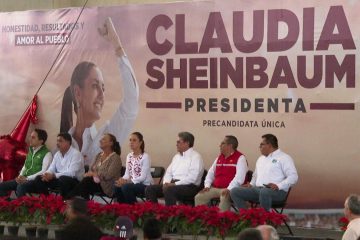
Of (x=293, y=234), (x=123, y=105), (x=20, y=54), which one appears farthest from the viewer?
(x=20, y=54)

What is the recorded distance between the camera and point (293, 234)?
948 cm

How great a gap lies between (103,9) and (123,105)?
1.22 metres

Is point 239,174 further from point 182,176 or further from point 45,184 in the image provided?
point 45,184

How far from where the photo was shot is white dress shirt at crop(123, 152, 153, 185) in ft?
34.1

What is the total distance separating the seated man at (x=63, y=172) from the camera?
10.9 meters

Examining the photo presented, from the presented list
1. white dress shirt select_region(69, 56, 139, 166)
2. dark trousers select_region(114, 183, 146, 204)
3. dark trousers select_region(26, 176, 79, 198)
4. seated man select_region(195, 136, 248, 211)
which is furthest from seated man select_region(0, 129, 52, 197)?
seated man select_region(195, 136, 248, 211)

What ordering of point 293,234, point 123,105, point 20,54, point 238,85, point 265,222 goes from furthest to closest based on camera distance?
point 20,54 → point 123,105 → point 238,85 → point 293,234 → point 265,222

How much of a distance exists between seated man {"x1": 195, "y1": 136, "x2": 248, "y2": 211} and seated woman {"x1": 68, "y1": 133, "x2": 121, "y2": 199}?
49.1 inches

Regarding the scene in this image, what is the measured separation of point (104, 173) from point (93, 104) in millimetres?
1224

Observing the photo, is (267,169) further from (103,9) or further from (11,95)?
(11,95)

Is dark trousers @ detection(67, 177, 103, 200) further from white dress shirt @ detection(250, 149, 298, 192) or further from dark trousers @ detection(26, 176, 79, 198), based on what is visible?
white dress shirt @ detection(250, 149, 298, 192)

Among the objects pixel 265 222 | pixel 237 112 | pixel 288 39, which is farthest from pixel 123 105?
pixel 265 222

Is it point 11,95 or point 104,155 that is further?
point 11,95

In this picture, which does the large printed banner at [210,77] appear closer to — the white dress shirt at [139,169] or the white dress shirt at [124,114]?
the white dress shirt at [124,114]
